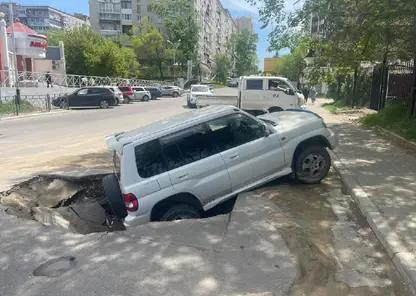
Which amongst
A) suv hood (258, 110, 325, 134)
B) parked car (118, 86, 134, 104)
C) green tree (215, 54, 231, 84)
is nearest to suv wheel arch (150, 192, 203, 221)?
suv hood (258, 110, 325, 134)

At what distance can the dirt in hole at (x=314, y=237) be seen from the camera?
3.19 meters

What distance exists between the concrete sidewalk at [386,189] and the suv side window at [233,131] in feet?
6.21

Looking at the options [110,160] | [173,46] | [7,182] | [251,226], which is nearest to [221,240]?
[251,226]

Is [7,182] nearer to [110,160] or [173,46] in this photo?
[110,160]

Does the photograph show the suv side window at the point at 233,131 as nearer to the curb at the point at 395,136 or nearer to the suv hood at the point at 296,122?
the suv hood at the point at 296,122

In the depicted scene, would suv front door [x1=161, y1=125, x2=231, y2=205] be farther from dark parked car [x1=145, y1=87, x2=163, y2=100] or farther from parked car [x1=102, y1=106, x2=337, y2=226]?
dark parked car [x1=145, y1=87, x2=163, y2=100]

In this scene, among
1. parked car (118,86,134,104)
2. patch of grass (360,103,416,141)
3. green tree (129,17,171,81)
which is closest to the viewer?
patch of grass (360,103,416,141)

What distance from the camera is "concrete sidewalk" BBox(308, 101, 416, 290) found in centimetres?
388

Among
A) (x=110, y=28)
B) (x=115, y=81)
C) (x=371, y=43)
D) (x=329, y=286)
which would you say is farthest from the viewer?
(x=110, y=28)

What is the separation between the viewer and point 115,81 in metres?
42.9

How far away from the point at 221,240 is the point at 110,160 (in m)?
5.62

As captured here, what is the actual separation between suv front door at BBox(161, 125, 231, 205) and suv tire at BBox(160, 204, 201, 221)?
21cm

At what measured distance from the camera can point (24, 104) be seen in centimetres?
2348

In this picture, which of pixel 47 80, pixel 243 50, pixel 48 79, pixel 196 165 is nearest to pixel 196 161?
pixel 196 165
